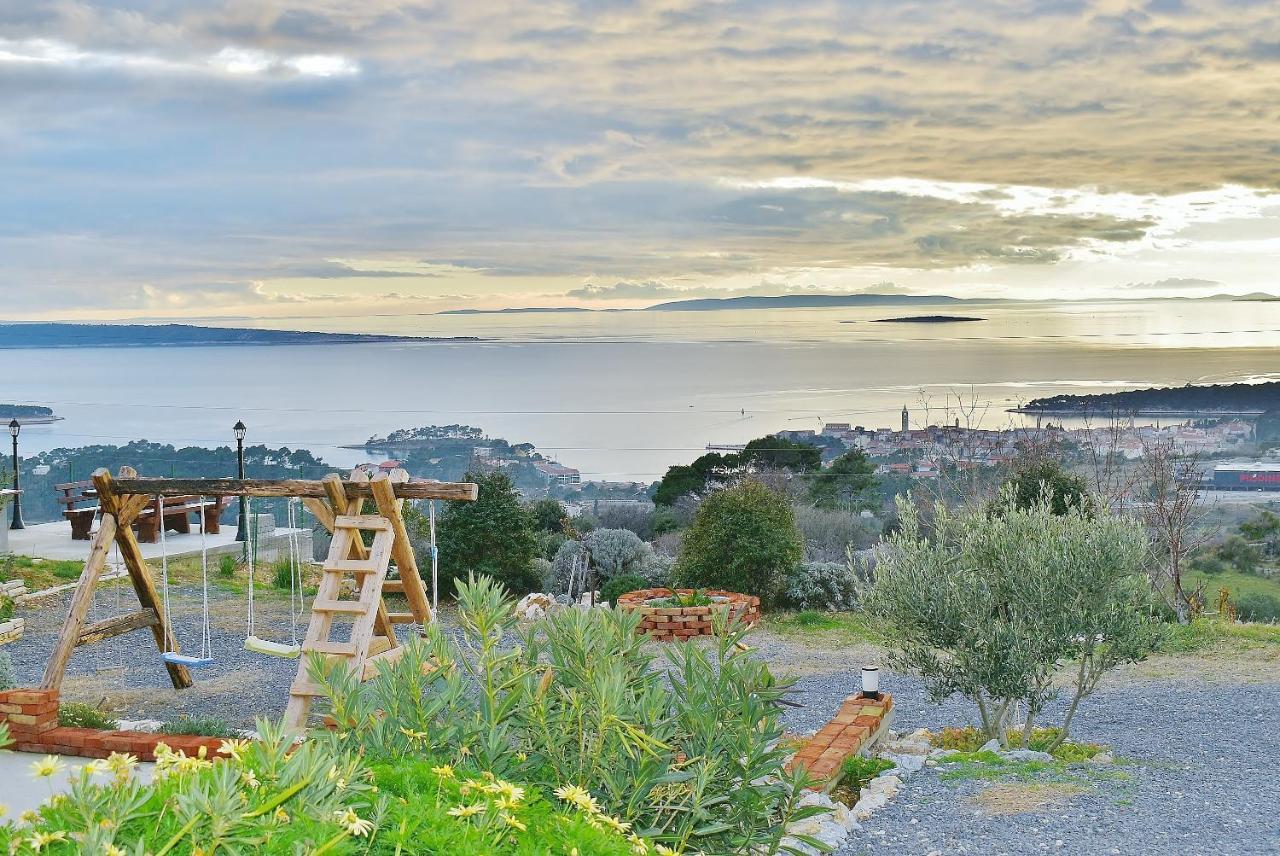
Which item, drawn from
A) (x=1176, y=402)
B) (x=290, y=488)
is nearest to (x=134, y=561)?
(x=290, y=488)

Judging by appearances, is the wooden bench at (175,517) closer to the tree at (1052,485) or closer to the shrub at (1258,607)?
the tree at (1052,485)

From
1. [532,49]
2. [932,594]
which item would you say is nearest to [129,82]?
[532,49]

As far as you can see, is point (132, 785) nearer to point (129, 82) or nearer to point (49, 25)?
point (49, 25)

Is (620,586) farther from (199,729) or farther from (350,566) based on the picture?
(199,729)

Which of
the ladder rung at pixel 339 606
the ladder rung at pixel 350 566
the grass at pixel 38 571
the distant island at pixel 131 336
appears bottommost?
the grass at pixel 38 571

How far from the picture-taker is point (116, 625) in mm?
8172

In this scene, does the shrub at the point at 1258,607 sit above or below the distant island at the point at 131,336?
below

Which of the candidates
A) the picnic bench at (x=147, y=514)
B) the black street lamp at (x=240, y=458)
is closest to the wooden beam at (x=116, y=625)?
the picnic bench at (x=147, y=514)

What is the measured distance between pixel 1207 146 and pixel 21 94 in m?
17.2

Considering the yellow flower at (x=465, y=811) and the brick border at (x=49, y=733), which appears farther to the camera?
the brick border at (x=49, y=733)

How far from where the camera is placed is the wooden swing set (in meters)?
6.86

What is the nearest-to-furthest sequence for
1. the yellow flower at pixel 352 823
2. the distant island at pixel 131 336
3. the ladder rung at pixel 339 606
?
1. the yellow flower at pixel 352 823
2. the ladder rung at pixel 339 606
3. the distant island at pixel 131 336

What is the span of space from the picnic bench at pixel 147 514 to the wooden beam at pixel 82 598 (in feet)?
21.9

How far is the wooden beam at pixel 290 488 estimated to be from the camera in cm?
729
